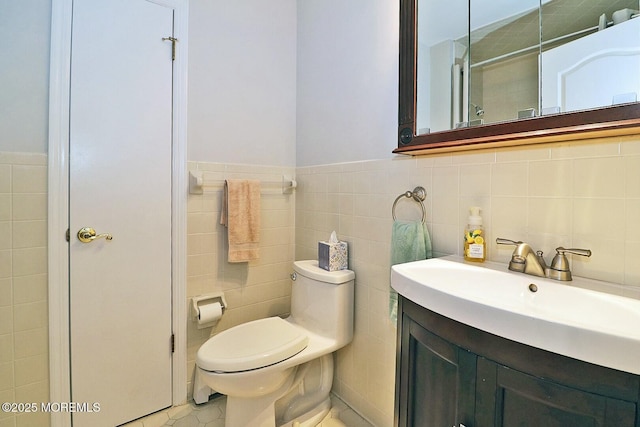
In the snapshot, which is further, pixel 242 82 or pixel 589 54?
pixel 242 82

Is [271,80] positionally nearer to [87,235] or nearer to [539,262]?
[87,235]

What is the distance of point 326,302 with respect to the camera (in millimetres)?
1441

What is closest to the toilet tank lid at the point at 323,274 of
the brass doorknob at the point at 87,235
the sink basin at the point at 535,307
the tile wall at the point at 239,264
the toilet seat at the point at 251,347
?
the toilet seat at the point at 251,347

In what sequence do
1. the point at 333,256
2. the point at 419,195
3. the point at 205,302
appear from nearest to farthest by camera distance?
1. the point at 419,195
2. the point at 333,256
3. the point at 205,302

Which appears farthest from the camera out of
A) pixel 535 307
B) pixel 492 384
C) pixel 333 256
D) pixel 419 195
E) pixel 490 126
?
pixel 333 256

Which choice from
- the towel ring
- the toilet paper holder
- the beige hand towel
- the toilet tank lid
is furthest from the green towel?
the toilet paper holder

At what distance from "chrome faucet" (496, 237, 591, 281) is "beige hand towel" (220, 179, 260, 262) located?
1.25 meters

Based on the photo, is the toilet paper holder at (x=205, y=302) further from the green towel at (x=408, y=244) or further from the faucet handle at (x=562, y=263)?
the faucet handle at (x=562, y=263)

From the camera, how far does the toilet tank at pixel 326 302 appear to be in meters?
1.42

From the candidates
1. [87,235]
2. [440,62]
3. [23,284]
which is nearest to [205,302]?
[87,235]

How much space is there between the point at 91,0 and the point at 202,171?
89 cm

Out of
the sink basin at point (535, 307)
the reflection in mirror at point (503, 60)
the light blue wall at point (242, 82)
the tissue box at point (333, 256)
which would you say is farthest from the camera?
the light blue wall at point (242, 82)

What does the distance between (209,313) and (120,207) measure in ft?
2.27

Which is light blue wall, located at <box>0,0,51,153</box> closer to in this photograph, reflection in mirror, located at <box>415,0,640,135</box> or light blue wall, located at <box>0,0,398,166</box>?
light blue wall, located at <box>0,0,398,166</box>
